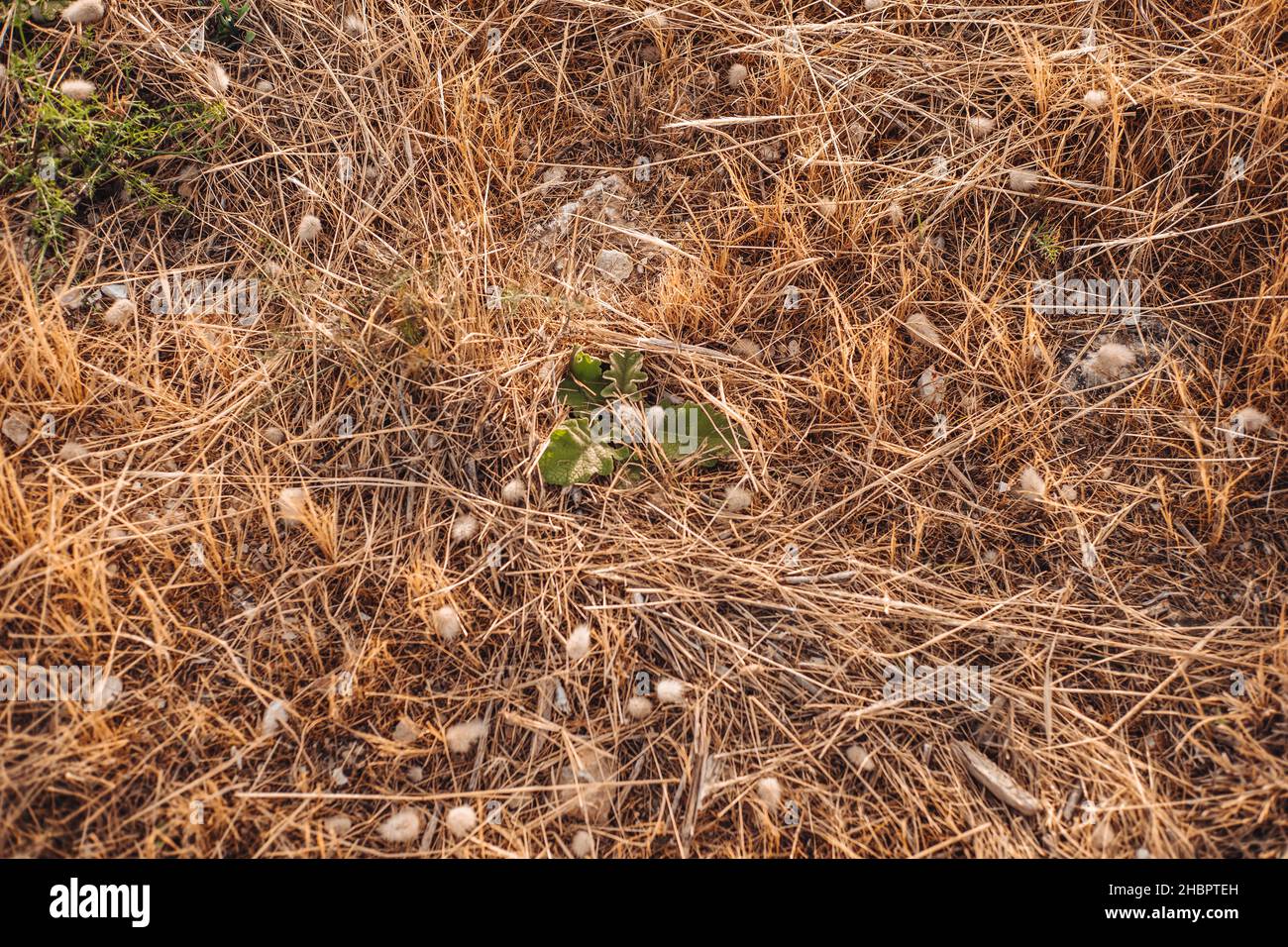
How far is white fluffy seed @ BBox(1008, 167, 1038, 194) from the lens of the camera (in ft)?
5.53

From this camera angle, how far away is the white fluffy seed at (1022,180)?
5.53 feet

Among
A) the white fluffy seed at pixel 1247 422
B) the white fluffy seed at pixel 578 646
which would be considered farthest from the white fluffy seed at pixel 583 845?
the white fluffy seed at pixel 1247 422

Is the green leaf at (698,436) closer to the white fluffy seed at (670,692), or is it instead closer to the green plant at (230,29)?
the white fluffy seed at (670,692)

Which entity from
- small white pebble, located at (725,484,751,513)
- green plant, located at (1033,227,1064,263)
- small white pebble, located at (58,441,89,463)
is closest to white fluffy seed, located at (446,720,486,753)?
small white pebble, located at (725,484,751,513)

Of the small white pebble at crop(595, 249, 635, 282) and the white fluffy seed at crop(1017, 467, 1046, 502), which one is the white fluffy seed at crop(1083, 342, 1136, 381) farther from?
the small white pebble at crop(595, 249, 635, 282)

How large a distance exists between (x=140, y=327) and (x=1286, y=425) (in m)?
2.39

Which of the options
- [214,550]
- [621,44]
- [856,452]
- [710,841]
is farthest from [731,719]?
[621,44]

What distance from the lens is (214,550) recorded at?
144cm

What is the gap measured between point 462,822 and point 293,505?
0.66 meters

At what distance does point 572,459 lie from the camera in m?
1.52

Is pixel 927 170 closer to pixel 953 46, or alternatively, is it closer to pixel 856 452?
pixel 953 46

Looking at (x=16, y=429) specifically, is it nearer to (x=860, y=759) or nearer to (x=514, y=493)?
(x=514, y=493)

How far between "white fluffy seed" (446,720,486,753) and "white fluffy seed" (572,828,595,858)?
247 millimetres

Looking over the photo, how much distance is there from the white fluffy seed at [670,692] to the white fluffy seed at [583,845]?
0.26 m
